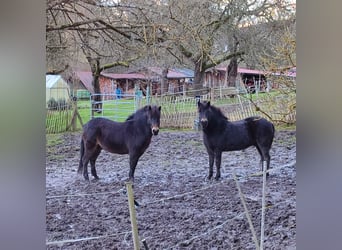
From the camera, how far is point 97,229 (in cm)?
176

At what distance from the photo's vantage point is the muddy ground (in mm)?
1741

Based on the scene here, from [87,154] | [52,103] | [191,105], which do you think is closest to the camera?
[52,103]

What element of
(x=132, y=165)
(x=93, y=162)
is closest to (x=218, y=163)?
(x=132, y=165)

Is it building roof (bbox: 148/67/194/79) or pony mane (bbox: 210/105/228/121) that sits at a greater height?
building roof (bbox: 148/67/194/79)

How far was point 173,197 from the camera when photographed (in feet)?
6.04

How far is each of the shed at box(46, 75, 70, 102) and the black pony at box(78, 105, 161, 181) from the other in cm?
17

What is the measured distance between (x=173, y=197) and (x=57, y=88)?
69 cm

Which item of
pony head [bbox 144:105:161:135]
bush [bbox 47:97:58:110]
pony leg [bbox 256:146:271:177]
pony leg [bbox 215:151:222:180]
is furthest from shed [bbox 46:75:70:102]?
pony leg [bbox 256:146:271:177]

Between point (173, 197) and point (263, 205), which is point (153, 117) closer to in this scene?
point (173, 197)

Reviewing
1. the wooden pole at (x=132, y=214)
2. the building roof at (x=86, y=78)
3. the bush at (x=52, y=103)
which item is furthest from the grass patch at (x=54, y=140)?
the wooden pole at (x=132, y=214)

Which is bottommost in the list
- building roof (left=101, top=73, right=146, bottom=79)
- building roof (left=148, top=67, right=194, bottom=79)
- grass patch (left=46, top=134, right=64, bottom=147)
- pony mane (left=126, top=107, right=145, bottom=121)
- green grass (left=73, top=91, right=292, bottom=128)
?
grass patch (left=46, top=134, right=64, bottom=147)

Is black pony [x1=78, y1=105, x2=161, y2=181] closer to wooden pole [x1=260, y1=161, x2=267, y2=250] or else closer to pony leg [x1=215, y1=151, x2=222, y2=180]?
pony leg [x1=215, y1=151, x2=222, y2=180]

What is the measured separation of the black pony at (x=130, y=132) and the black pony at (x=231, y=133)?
0.75 feet
